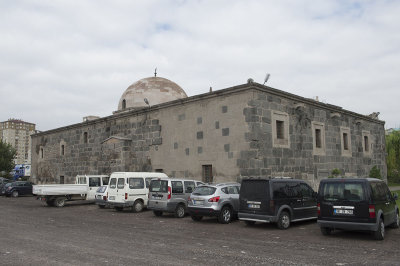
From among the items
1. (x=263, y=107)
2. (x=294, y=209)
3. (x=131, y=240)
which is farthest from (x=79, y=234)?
(x=263, y=107)

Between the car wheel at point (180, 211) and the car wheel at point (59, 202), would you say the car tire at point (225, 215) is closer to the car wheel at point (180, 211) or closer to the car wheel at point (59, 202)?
the car wheel at point (180, 211)

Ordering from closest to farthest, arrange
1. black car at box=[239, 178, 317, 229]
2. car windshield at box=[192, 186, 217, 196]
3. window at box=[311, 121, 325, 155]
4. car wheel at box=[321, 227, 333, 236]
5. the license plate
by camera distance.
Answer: the license plate, car wheel at box=[321, 227, 333, 236], black car at box=[239, 178, 317, 229], car windshield at box=[192, 186, 217, 196], window at box=[311, 121, 325, 155]

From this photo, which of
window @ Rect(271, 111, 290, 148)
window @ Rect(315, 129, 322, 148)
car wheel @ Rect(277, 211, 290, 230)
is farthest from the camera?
window @ Rect(315, 129, 322, 148)

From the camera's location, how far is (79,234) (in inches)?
404

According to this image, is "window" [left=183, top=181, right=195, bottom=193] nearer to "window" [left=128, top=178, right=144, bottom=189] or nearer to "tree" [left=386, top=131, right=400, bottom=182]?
"window" [left=128, top=178, right=144, bottom=189]

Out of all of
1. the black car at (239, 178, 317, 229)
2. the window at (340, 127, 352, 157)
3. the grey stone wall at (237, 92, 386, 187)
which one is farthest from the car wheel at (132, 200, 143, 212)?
the window at (340, 127, 352, 157)

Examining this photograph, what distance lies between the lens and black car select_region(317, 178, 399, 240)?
30.0 feet

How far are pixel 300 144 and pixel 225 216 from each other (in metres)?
8.84

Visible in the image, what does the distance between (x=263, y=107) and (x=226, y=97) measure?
6.59 ft

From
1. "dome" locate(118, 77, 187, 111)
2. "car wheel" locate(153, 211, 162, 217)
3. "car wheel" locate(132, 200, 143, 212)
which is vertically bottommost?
"car wheel" locate(153, 211, 162, 217)

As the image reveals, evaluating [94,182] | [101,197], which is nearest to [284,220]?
[101,197]

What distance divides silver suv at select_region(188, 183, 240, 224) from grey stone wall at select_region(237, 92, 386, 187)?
3.98 m

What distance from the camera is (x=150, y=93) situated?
29234 mm

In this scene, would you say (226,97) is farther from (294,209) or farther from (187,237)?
(187,237)
